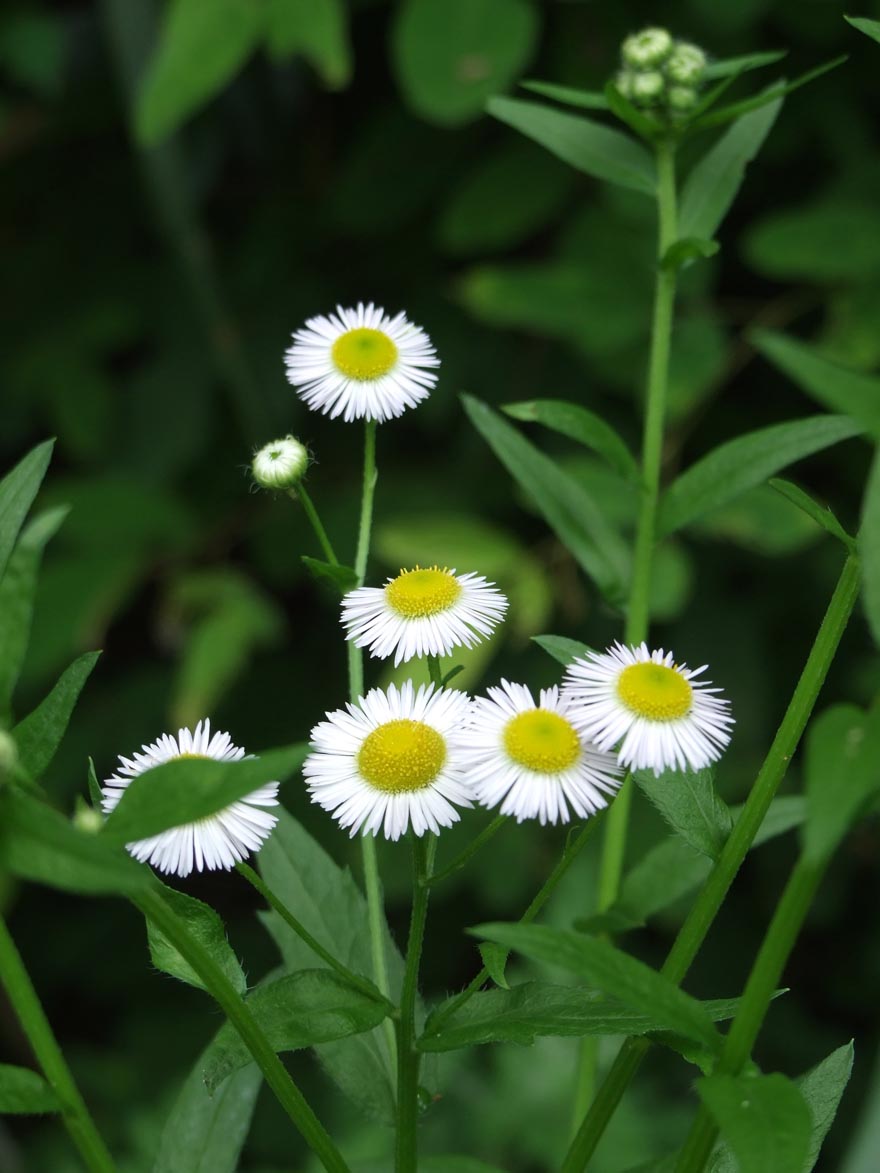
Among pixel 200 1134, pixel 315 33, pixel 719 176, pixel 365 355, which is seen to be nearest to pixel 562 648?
pixel 365 355

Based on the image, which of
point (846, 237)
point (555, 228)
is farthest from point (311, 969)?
point (555, 228)

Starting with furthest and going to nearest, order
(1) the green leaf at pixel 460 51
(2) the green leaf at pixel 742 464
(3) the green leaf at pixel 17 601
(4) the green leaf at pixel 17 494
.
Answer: (1) the green leaf at pixel 460 51 → (2) the green leaf at pixel 742 464 → (4) the green leaf at pixel 17 494 → (3) the green leaf at pixel 17 601

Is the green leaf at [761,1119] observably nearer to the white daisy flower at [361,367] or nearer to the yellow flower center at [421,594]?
the yellow flower center at [421,594]

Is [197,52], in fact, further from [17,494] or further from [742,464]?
[17,494]

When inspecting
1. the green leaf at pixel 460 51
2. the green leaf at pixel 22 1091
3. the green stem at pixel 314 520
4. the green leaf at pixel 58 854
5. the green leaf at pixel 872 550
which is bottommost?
the green leaf at pixel 22 1091

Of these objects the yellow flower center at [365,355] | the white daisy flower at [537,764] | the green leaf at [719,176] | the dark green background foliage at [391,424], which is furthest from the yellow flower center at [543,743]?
the dark green background foliage at [391,424]

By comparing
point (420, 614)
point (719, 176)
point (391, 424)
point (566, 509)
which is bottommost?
point (420, 614)
